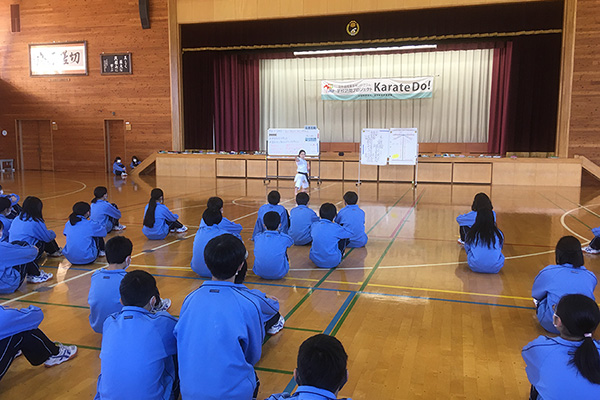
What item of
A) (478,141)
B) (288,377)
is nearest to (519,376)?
(288,377)

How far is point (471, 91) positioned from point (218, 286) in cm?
1970

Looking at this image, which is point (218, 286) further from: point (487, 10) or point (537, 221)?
point (487, 10)

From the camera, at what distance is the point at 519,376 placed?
3.24 m

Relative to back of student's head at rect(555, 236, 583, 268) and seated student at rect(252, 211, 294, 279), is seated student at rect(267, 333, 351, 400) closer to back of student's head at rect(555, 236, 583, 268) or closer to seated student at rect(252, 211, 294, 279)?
back of student's head at rect(555, 236, 583, 268)

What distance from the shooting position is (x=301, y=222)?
6.97 metres

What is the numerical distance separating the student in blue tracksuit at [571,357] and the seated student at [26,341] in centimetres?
302

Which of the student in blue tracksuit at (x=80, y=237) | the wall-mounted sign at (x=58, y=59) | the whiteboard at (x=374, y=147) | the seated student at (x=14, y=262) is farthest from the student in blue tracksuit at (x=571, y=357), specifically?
the wall-mounted sign at (x=58, y=59)

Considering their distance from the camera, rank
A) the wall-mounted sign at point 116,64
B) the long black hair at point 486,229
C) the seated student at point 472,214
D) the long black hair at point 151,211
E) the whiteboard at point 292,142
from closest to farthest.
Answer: the long black hair at point 486,229 → the seated student at point 472,214 → the long black hair at point 151,211 → the whiteboard at point 292,142 → the wall-mounted sign at point 116,64

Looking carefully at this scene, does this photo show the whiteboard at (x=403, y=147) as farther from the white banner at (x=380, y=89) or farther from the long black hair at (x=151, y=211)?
the long black hair at (x=151, y=211)

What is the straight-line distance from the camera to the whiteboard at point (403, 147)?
1519cm

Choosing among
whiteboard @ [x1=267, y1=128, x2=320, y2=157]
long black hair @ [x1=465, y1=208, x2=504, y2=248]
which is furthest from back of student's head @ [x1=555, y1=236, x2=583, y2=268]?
whiteboard @ [x1=267, y1=128, x2=320, y2=157]

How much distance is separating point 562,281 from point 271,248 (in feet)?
9.18

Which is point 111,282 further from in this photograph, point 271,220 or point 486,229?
point 486,229

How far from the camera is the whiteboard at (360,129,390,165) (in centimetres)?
1529
